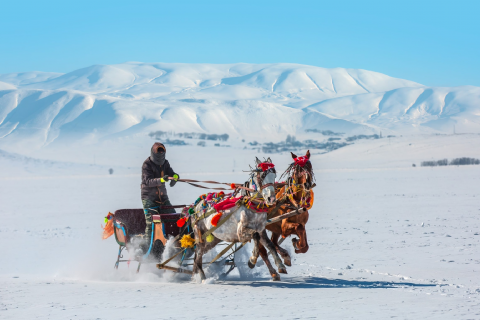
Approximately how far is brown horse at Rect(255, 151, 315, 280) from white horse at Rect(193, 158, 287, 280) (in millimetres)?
224

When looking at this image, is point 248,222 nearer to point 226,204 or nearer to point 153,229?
point 226,204

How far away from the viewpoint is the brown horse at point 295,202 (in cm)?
784

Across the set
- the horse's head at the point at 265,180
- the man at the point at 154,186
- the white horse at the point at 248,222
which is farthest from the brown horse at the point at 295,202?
the man at the point at 154,186

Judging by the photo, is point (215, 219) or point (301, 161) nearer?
point (215, 219)

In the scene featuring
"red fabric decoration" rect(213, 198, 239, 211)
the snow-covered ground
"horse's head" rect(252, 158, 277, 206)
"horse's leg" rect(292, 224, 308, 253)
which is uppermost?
"horse's head" rect(252, 158, 277, 206)

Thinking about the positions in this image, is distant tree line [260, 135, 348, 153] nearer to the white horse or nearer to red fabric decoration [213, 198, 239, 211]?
the white horse

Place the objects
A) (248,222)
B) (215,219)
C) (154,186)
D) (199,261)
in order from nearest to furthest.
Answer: (248,222) < (215,219) < (199,261) < (154,186)

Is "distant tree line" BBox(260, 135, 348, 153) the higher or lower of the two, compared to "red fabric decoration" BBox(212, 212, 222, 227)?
higher

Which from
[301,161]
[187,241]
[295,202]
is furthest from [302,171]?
[187,241]

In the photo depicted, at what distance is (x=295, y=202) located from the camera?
8039 mm

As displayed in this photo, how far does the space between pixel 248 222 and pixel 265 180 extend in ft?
2.08

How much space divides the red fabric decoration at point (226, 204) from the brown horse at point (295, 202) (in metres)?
0.76

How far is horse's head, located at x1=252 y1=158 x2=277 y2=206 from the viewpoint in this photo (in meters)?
7.07

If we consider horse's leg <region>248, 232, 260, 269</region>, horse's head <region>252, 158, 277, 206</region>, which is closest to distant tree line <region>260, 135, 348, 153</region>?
horse's leg <region>248, 232, 260, 269</region>
